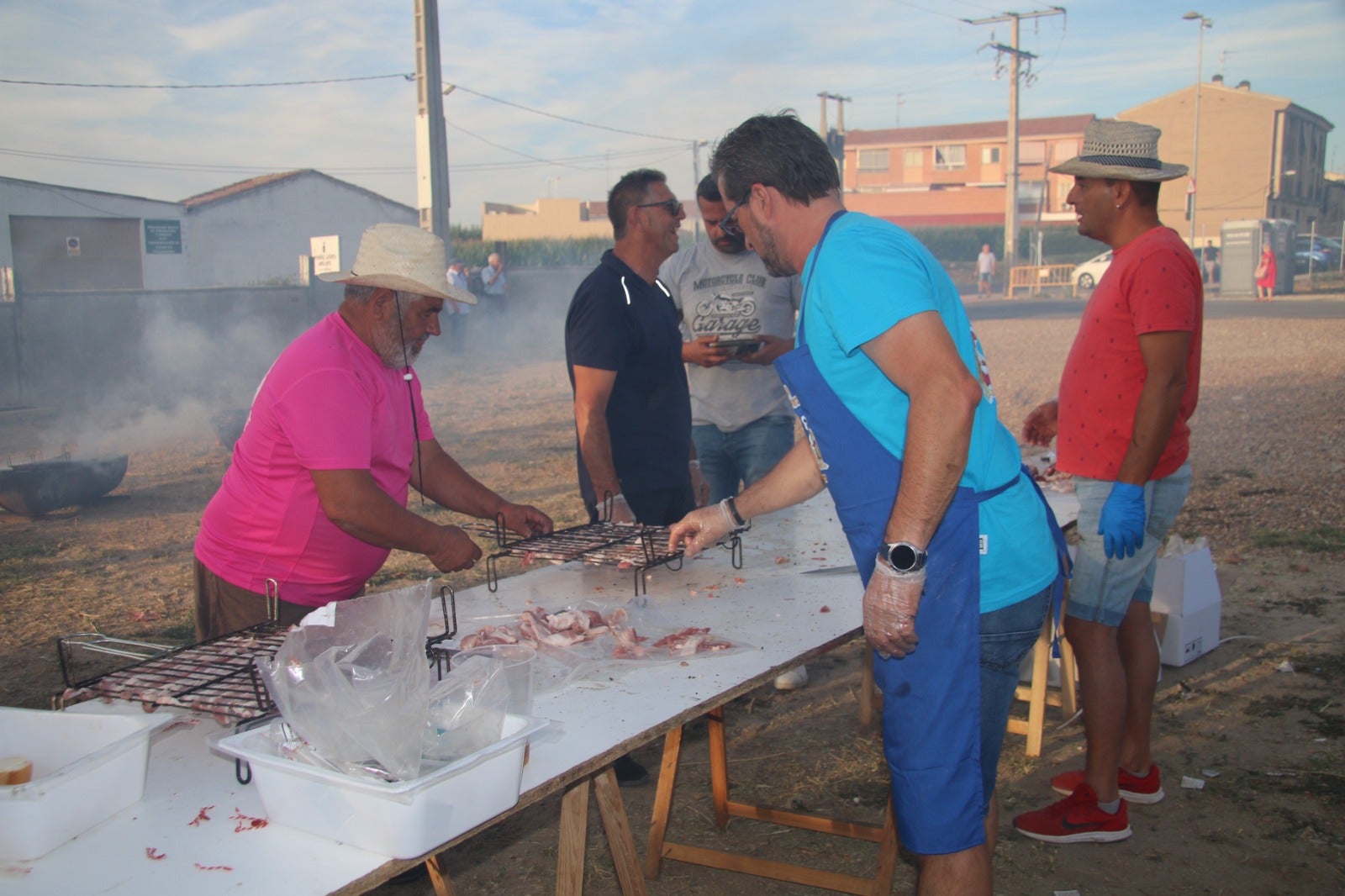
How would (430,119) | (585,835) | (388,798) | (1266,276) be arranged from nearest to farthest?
(388,798), (585,835), (430,119), (1266,276)

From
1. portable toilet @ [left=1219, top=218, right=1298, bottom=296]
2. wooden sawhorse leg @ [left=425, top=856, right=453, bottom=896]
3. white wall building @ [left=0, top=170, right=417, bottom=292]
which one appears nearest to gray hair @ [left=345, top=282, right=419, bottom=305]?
wooden sawhorse leg @ [left=425, top=856, right=453, bottom=896]

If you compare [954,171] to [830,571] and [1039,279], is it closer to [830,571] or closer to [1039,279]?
[1039,279]

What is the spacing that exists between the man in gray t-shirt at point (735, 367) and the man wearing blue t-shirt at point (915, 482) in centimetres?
245

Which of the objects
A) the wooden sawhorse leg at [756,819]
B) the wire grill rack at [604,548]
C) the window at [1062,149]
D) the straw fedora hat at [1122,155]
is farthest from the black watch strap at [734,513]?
the window at [1062,149]

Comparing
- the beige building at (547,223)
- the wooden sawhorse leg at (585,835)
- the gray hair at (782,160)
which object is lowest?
the wooden sawhorse leg at (585,835)

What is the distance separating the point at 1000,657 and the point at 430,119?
52.8 feet

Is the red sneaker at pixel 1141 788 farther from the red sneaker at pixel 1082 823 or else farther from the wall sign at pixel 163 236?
the wall sign at pixel 163 236

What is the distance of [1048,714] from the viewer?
4.64m

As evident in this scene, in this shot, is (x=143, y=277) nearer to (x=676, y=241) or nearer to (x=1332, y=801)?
(x=676, y=241)

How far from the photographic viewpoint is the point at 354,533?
276cm

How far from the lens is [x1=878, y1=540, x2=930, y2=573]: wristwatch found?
6.67ft

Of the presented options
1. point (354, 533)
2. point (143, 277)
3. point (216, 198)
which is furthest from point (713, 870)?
point (216, 198)

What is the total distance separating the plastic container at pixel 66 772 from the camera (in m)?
1.59

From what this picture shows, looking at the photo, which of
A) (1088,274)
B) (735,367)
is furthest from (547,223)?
(735,367)
